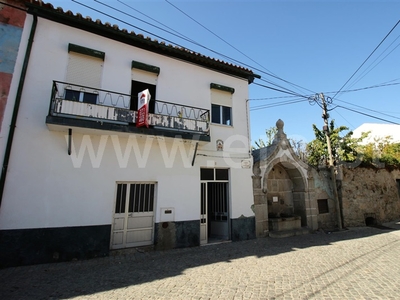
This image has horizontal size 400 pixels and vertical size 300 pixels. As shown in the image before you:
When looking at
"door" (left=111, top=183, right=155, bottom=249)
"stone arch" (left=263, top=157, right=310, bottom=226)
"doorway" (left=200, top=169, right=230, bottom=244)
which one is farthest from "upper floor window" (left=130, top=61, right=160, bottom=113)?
"stone arch" (left=263, top=157, right=310, bottom=226)

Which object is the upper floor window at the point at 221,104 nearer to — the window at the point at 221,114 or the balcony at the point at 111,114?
the window at the point at 221,114

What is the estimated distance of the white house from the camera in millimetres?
5734

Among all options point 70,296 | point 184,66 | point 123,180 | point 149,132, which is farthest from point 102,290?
point 184,66

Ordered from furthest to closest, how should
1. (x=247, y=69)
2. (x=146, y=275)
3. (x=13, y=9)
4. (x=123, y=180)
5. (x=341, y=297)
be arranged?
(x=247, y=69) → (x=123, y=180) → (x=13, y=9) → (x=146, y=275) → (x=341, y=297)

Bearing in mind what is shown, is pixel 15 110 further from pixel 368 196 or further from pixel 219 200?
pixel 368 196

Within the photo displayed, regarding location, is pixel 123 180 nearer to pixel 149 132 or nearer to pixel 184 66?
pixel 149 132

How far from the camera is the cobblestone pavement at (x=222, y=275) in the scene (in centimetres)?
407

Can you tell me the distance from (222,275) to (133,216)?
141 inches

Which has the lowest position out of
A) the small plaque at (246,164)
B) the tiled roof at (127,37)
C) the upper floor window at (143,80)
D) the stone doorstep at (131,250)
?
the stone doorstep at (131,250)

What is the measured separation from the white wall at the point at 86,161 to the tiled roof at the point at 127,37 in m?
0.23

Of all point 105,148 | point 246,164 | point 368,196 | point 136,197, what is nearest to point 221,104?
point 246,164

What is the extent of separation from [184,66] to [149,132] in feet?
11.9

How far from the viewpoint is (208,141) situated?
7.91 m

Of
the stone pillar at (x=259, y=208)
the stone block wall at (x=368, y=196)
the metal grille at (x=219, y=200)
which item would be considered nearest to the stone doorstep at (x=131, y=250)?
the metal grille at (x=219, y=200)
